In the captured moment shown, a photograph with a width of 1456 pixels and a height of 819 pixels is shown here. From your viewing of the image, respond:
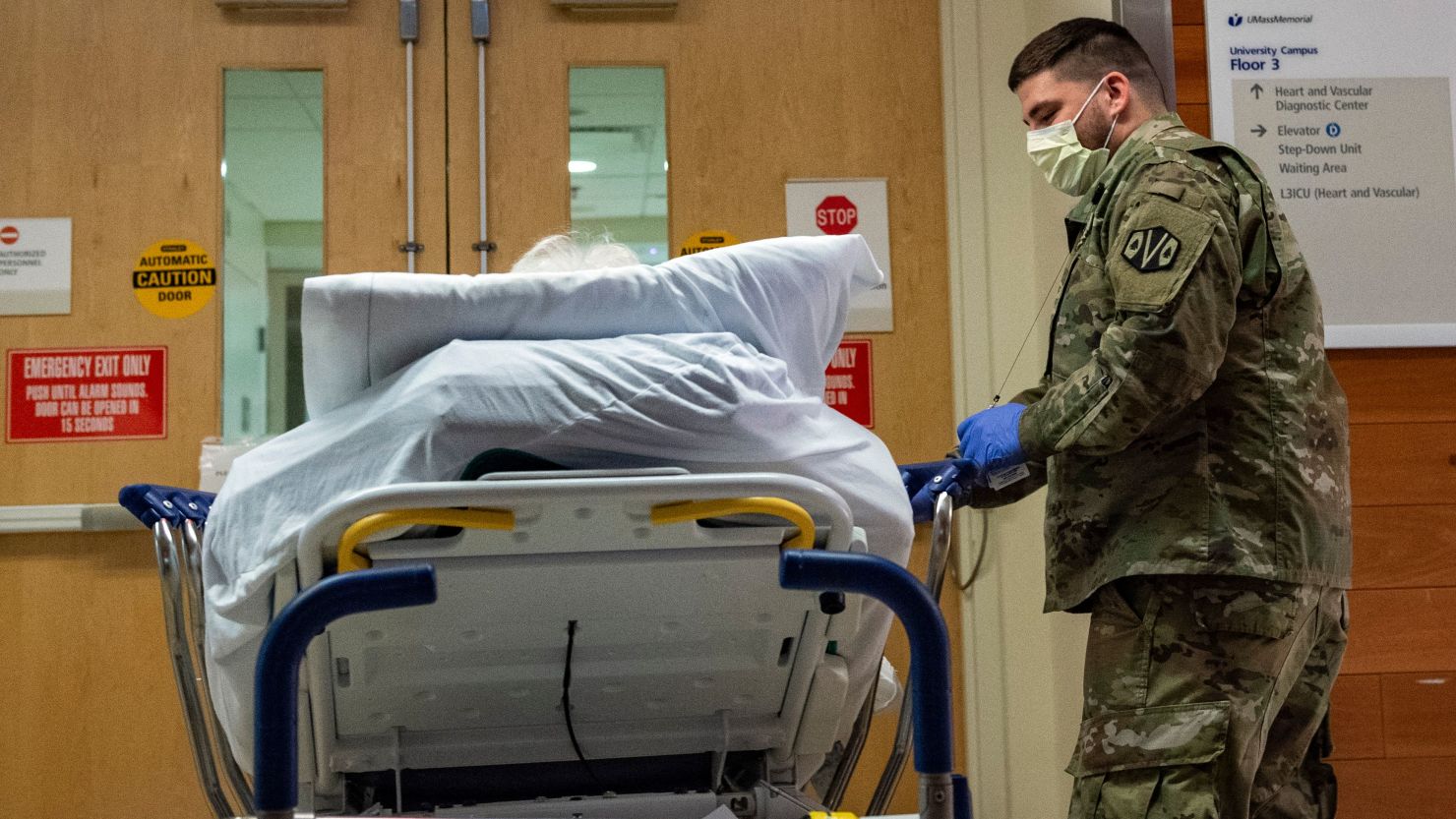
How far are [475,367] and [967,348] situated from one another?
2045 mm

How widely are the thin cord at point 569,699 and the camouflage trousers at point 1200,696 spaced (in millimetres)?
647

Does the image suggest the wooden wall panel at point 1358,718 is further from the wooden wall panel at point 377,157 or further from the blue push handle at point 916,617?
the blue push handle at point 916,617

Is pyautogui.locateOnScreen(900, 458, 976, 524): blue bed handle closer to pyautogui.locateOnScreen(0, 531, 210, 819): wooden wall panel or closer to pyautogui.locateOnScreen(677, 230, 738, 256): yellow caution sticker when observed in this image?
pyautogui.locateOnScreen(677, 230, 738, 256): yellow caution sticker

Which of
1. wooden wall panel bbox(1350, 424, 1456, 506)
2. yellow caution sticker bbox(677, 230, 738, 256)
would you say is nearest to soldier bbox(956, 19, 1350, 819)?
wooden wall panel bbox(1350, 424, 1456, 506)

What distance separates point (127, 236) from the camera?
2980 millimetres

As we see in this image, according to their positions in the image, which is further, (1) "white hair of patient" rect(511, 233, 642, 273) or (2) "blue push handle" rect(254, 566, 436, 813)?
(1) "white hair of patient" rect(511, 233, 642, 273)

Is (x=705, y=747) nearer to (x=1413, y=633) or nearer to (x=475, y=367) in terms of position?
(x=475, y=367)

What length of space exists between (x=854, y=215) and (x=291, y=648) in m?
2.25

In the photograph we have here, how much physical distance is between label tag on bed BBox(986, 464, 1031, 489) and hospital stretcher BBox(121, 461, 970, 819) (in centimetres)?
21

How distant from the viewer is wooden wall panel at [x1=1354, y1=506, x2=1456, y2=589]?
260 cm

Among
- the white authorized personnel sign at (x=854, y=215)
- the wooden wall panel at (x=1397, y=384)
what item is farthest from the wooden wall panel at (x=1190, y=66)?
the white authorized personnel sign at (x=854, y=215)

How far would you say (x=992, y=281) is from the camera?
3.04m

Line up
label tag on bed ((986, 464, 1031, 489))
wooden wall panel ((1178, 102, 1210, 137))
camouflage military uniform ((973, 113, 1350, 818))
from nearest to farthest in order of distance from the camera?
camouflage military uniform ((973, 113, 1350, 818))
label tag on bed ((986, 464, 1031, 489))
wooden wall panel ((1178, 102, 1210, 137))

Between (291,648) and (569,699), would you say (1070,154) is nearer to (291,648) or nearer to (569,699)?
(569,699)
